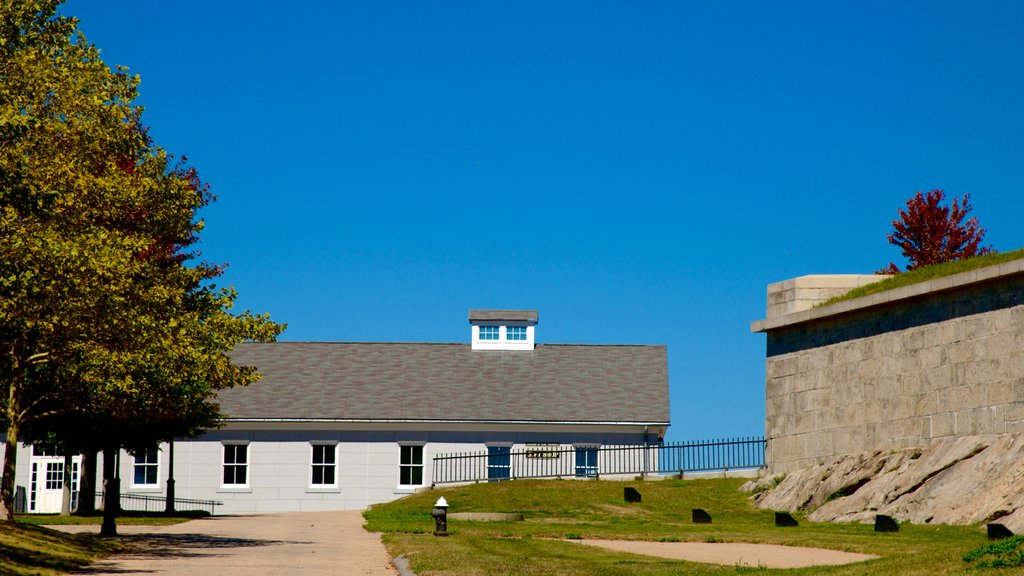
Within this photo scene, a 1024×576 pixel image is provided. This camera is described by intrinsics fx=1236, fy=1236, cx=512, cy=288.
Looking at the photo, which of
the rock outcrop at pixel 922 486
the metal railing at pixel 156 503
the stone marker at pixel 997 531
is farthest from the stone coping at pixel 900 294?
the metal railing at pixel 156 503

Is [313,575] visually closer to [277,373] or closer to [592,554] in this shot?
[592,554]

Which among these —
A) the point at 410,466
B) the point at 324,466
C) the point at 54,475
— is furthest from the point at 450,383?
the point at 54,475

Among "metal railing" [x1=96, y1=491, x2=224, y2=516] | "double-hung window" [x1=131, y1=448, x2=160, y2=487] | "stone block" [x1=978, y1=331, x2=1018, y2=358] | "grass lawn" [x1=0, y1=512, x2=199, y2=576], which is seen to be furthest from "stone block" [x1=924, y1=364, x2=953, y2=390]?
"double-hung window" [x1=131, y1=448, x2=160, y2=487]

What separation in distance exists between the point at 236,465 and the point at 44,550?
95.5 feet

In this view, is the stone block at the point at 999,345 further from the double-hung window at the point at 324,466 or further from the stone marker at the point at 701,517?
the double-hung window at the point at 324,466

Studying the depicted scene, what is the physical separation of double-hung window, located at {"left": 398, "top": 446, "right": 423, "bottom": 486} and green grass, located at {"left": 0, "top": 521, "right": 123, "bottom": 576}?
24.7 meters

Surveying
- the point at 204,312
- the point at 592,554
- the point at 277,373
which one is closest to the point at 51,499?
the point at 277,373

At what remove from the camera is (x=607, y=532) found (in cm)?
2630

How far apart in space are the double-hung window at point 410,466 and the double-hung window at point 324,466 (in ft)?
8.28

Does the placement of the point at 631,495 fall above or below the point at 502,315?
A: below

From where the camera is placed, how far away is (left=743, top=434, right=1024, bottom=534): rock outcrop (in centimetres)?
2650

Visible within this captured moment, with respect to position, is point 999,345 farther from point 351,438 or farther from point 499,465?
point 351,438

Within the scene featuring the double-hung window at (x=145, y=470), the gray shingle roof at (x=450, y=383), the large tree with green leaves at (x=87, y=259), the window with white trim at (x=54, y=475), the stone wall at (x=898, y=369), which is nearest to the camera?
the large tree with green leaves at (x=87, y=259)

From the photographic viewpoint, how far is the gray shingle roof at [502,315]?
176 feet
